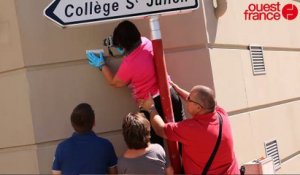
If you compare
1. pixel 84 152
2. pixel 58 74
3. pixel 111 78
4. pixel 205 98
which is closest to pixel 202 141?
pixel 205 98

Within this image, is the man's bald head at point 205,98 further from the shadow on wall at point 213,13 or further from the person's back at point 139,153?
the shadow on wall at point 213,13

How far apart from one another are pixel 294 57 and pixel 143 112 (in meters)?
3.73

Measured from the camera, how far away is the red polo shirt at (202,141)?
3605 millimetres

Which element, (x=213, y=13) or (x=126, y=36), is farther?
(x=213, y=13)

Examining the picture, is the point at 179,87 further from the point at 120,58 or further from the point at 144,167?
the point at 144,167

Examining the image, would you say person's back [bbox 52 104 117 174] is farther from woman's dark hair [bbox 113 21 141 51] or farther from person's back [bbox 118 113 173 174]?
woman's dark hair [bbox 113 21 141 51]

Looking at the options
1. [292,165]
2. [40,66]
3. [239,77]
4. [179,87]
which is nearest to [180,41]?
[179,87]

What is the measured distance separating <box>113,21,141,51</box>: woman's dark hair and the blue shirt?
82 cm

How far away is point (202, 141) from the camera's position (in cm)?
360

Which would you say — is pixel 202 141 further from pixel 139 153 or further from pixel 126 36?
pixel 126 36

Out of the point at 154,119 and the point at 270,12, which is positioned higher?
the point at 270,12

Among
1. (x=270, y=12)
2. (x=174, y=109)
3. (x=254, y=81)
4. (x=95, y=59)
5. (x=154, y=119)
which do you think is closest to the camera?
(x=154, y=119)

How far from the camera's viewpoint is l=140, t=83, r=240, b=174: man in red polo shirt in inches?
142

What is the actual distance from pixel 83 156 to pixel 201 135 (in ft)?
2.99
